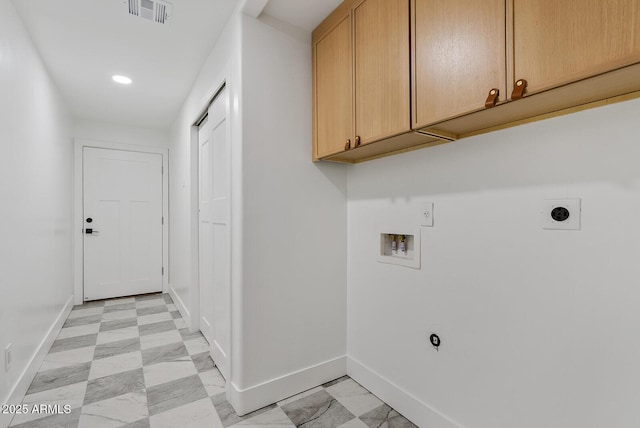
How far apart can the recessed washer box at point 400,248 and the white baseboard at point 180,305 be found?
222cm

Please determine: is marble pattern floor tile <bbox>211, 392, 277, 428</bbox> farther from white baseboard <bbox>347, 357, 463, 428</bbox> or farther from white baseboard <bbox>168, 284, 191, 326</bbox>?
white baseboard <bbox>168, 284, 191, 326</bbox>

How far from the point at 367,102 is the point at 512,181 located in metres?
0.80

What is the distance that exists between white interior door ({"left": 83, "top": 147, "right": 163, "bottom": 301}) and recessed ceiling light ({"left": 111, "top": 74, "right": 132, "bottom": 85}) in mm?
1594

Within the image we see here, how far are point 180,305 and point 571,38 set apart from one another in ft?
12.7

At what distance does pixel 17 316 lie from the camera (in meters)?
1.81

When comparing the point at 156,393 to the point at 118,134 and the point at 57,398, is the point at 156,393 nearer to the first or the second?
the point at 57,398

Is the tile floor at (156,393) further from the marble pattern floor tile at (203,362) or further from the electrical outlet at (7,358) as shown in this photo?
the electrical outlet at (7,358)

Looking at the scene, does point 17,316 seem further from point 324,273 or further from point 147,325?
point 324,273

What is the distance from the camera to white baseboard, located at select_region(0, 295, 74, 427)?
171 cm

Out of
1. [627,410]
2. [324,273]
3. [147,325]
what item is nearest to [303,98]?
[324,273]

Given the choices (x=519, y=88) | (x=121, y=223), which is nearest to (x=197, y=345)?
(x=121, y=223)

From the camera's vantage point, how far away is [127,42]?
2236mm

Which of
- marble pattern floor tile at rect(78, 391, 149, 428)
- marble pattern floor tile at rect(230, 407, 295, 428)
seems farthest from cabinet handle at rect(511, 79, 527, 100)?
marble pattern floor tile at rect(78, 391, 149, 428)

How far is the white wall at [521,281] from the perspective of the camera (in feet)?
3.27
